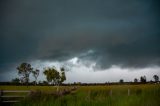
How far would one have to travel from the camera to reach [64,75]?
94.9 metres

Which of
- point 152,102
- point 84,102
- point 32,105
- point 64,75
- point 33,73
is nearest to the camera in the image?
point 32,105

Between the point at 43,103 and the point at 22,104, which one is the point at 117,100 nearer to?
the point at 43,103

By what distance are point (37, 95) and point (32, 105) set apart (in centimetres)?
68

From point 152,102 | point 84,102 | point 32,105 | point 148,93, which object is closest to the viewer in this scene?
point 32,105

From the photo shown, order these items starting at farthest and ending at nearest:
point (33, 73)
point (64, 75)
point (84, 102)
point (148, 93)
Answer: point (33, 73), point (64, 75), point (148, 93), point (84, 102)

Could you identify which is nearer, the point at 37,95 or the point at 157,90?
the point at 37,95

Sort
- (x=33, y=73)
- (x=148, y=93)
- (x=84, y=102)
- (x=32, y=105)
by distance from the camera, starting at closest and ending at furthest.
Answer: (x=32, y=105) < (x=84, y=102) < (x=148, y=93) < (x=33, y=73)

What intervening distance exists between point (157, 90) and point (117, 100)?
Answer: 113cm

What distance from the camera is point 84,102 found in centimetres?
514

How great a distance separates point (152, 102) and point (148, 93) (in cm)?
51

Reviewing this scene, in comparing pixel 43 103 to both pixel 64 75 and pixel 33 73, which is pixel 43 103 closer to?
pixel 64 75

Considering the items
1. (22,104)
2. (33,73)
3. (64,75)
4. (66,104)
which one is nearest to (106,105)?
(66,104)

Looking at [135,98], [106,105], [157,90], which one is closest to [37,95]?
[106,105]

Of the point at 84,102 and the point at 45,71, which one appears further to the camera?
the point at 45,71
